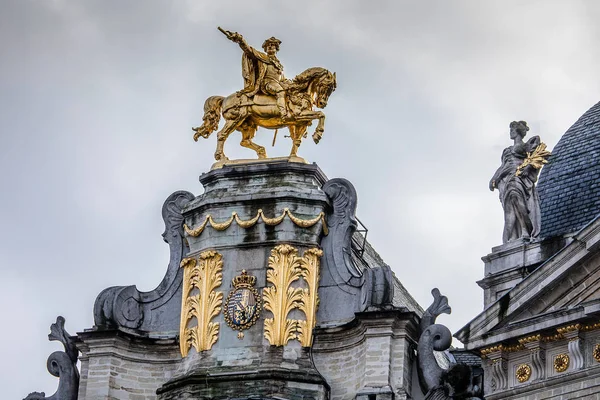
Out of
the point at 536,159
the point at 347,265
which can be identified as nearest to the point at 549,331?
the point at 347,265

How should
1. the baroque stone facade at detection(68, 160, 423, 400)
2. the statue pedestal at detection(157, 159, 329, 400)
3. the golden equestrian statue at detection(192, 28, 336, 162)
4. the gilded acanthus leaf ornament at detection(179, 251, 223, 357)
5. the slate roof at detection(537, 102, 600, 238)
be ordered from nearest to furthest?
1. the baroque stone facade at detection(68, 160, 423, 400)
2. the statue pedestal at detection(157, 159, 329, 400)
3. the gilded acanthus leaf ornament at detection(179, 251, 223, 357)
4. the golden equestrian statue at detection(192, 28, 336, 162)
5. the slate roof at detection(537, 102, 600, 238)

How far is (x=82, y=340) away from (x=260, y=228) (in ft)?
13.2

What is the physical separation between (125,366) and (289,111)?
19.0 feet

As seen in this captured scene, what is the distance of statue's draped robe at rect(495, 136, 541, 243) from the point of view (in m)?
38.4

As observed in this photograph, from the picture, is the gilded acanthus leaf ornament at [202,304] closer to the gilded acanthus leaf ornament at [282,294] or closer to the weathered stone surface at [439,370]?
the gilded acanthus leaf ornament at [282,294]

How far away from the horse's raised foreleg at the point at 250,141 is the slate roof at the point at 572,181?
580 centimetres

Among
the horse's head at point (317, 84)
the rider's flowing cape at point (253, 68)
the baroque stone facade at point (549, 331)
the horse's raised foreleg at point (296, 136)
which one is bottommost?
the baroque stone facade at point (549, 331)

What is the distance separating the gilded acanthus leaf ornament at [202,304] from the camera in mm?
37250

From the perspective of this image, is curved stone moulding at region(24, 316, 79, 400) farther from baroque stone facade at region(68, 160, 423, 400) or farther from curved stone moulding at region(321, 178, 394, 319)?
curved stone moulding at region(321, 178, 394, 319)

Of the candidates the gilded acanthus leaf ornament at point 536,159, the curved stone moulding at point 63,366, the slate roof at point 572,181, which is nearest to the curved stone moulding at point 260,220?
the curved stone moulding at point 63,366

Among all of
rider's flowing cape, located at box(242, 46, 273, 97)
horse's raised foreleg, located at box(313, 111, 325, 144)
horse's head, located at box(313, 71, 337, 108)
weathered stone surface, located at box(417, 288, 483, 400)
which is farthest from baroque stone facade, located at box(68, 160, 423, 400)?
rider's flowing cape, located at box(242, 46, 273, 97)

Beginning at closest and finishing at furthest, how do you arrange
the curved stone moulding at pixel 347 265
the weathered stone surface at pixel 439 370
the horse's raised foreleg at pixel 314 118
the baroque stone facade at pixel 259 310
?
the weathered stone surface at pixel 439 370 → the baroque stone facade at pixel 259 310 → the curved stone moulding at pixel 347 265 → the horse's raised foreleg at pixel 314 118

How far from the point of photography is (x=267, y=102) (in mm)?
38906

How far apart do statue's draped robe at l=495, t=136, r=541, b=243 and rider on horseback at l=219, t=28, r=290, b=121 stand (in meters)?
4.56
